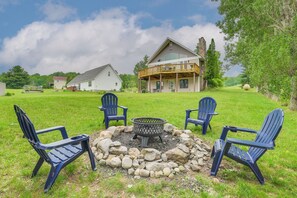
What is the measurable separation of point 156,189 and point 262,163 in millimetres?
2305

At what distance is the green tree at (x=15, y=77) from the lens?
1764 inches

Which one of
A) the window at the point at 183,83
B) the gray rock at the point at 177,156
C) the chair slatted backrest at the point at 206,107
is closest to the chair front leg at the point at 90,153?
the gray rock at the point at 177,156

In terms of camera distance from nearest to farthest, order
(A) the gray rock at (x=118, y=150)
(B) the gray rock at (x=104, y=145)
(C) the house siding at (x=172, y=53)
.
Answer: (A) the gray rock at (x=118, y=150)
(B) the gray rock at (x=104, y=145)
(C) the house siding at (x=172, y=53)

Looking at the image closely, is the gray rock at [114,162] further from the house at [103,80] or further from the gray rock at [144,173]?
the house at [103,80]

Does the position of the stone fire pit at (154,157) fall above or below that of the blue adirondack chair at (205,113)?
below

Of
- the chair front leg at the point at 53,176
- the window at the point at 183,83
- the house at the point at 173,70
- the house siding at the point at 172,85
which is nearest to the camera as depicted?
the chair front leg at the point at 53,176

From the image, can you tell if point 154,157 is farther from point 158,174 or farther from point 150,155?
point 158,174

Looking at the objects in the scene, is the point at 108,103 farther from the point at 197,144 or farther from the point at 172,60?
the point at 172,60

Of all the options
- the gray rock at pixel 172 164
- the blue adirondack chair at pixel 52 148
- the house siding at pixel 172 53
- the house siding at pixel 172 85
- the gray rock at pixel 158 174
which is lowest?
the gray rock at pixel 158 174

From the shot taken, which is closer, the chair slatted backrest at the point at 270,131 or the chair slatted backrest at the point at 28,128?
the chair slatted backrest at the point at 28,128

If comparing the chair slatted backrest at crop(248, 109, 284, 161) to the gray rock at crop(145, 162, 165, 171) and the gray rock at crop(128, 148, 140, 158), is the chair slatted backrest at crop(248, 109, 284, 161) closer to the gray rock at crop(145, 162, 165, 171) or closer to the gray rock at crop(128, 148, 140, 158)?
the gray rock at crop(145, 162, 165, 171)

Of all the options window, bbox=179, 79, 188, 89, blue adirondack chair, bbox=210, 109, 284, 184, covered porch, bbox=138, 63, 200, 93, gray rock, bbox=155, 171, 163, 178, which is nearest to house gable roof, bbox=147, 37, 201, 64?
covered porch, bbox=138, 63, 200, 93

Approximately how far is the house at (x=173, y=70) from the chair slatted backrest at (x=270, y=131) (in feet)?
58.0

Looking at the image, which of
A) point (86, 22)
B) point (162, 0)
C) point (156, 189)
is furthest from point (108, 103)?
point (86, 22)
